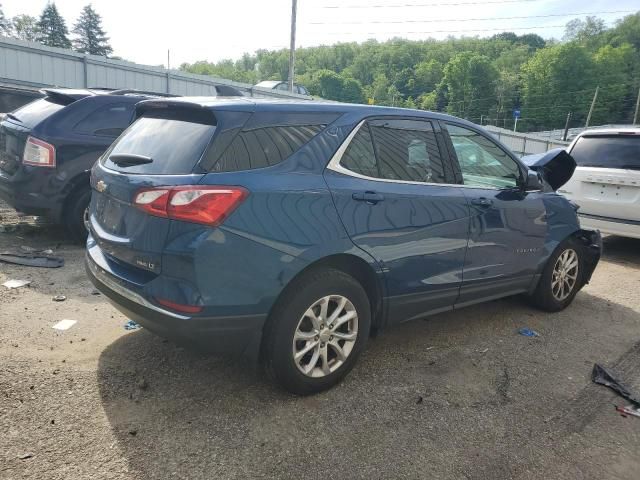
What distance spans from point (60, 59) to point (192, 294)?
14.5m

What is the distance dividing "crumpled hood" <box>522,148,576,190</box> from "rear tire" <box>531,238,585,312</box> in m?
0.65

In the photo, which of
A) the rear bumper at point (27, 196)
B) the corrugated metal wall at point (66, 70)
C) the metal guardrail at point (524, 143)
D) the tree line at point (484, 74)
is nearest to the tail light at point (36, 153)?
the rear bumper at point (27, 196)

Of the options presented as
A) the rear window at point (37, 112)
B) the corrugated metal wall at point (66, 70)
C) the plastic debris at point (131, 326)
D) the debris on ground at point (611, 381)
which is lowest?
the plastic debris at point (131, 326)

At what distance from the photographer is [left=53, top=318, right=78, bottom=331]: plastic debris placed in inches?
150

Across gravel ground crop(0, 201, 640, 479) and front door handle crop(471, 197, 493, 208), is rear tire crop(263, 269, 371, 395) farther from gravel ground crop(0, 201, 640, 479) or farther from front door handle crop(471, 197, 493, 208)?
front door handle crop(471, 197, 493, 208)

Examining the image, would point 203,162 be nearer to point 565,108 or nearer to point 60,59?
point 60,59

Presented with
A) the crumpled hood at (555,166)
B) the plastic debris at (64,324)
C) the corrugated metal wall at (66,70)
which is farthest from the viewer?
the corrugated metal wall at (66,70)

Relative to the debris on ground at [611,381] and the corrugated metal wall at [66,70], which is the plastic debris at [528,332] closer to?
the debris on ground at [611,381]

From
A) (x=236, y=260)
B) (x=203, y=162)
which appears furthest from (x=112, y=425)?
(x=203, y=162)

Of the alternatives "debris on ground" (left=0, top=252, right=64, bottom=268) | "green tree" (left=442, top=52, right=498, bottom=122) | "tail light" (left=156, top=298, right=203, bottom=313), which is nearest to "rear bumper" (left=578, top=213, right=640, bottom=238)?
"tail light" (left=156, top=298, right=203, bottom=313)

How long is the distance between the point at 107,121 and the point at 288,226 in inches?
156

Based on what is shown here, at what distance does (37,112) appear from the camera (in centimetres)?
559

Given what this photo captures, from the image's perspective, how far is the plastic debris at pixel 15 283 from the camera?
4537 mm

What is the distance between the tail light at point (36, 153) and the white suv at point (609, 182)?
6.82 m
